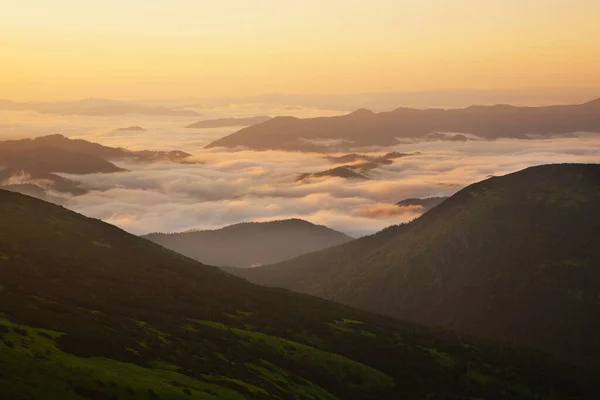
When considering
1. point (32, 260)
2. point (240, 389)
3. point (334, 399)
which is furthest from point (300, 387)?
point (32, 260)

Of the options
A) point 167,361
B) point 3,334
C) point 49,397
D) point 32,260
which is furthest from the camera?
point 32,260

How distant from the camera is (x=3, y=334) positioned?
105m

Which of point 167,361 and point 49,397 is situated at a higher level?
point 49,397

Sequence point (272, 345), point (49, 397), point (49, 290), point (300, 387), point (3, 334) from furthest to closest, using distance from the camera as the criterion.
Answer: point (272, 345) < point (49, 290) < point (300, 387) < point (3, 334) < point (49, 397)

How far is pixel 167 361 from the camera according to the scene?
124500mm

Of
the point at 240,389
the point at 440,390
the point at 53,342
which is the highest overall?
the point at 53,342

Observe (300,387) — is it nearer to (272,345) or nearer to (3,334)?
(272,345)

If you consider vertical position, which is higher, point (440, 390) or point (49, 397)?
point (49, 397)

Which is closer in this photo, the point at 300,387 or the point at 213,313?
the point at 300,387

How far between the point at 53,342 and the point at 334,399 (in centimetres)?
5530

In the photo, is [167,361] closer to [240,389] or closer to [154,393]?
[240,389]

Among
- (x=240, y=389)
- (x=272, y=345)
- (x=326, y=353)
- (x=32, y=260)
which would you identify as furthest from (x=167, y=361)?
(x=32, y=260)

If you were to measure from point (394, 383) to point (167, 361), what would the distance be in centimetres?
7113

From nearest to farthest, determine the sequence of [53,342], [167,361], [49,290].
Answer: [53,342]
[167,361]
[49,290]
